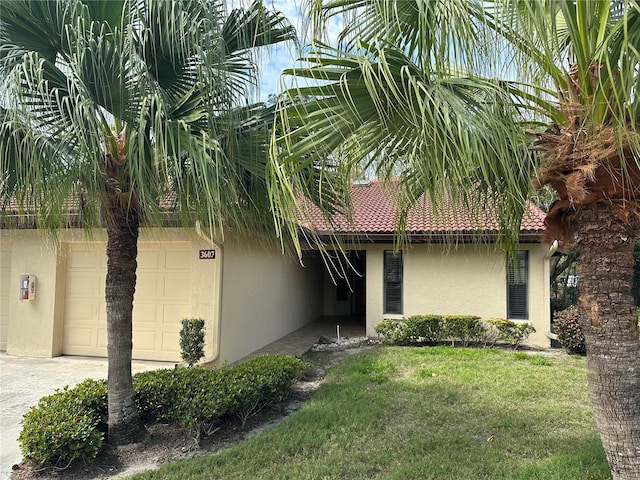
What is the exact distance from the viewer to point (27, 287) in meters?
9.73

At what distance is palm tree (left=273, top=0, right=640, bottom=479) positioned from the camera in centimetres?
244

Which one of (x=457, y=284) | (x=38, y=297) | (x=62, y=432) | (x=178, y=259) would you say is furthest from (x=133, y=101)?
(x=457, y=284)

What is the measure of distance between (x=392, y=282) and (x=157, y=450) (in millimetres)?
8488

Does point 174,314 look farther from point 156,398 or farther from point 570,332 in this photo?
point 570,332

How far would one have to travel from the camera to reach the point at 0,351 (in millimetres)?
10344

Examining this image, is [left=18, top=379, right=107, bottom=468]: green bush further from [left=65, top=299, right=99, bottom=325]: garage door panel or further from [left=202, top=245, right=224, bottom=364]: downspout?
[left=65, top=299, right=99, bottom=325]: garage door panel

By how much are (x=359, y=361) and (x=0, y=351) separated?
28.5ft

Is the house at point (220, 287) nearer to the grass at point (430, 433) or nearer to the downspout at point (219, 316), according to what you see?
the downspout at point (219, 316)

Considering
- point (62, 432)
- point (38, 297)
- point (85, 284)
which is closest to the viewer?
point (62, 432)

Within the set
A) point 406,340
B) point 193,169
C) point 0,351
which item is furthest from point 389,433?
point 0,351

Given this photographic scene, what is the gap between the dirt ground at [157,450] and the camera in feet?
14.8

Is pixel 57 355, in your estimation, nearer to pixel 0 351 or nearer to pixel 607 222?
pixel 0 351

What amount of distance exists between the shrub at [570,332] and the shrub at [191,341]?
851 centimetres

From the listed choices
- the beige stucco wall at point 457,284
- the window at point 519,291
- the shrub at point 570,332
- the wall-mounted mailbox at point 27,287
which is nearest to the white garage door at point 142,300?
the wall-mounted mailbox at point 27,287
